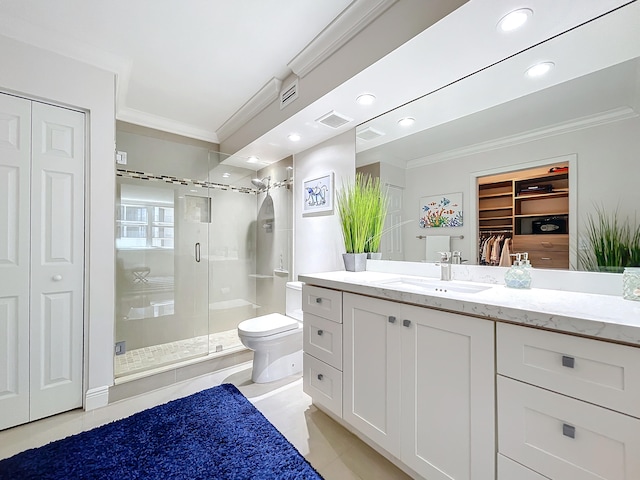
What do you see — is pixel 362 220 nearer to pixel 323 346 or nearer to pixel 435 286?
pixel 435 286

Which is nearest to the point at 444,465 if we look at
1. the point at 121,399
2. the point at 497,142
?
the point at 497,142

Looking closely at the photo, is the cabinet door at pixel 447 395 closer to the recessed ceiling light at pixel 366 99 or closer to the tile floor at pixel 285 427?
the tile floor at pixel 285 427

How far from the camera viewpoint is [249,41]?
178cm

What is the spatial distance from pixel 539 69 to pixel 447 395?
5.16 ft

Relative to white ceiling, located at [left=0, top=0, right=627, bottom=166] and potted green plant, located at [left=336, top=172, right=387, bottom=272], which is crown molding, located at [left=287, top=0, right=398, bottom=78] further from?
potted green plant, located at [left=336, top=172, right=387, bottom=272]

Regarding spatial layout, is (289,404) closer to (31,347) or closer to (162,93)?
(31,347)

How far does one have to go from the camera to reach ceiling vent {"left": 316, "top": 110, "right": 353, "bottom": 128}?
209 centimetres

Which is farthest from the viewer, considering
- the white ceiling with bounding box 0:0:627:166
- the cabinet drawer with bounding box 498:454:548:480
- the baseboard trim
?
the baseboard trim

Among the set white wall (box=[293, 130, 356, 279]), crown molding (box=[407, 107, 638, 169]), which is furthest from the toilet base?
crown molding (box=[407, 107, 638, 169])

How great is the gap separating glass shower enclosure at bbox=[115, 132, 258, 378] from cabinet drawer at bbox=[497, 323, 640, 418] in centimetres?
235

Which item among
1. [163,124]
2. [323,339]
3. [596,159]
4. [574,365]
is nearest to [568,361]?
[574,365]

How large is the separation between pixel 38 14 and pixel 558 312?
112 inches

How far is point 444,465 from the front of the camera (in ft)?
3.71

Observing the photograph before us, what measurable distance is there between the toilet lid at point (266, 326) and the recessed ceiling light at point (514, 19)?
2.22 m
